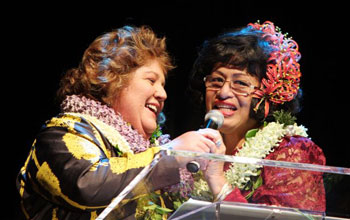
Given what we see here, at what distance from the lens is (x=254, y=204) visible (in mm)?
1054

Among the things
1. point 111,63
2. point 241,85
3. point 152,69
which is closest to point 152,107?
point 152,69

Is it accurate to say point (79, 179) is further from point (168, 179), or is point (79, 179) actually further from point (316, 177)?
point (316, 177)

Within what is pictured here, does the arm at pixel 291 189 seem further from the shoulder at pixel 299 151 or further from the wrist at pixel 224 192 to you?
the shoulder at pixel 299 151

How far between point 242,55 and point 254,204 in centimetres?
159

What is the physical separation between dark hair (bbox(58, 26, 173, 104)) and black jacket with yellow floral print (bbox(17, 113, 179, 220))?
0.31 meters

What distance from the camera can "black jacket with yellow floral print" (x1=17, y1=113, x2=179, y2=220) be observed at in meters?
1.64

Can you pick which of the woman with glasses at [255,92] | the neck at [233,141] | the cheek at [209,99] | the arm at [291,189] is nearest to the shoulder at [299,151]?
the woman with glasses at [255,92]

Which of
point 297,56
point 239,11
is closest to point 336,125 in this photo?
point 297,56

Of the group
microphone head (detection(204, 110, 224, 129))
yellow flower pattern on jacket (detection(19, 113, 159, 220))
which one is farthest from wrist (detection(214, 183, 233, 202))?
microphone head (detection(204, 110, 224, 129))

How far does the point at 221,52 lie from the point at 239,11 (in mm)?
810

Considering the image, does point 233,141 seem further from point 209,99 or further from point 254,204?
point 254,204

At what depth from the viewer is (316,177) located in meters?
1.02

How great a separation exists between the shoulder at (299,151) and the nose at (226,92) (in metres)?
0.37

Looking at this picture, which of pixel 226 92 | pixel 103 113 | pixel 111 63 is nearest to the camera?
pixel 103 113
